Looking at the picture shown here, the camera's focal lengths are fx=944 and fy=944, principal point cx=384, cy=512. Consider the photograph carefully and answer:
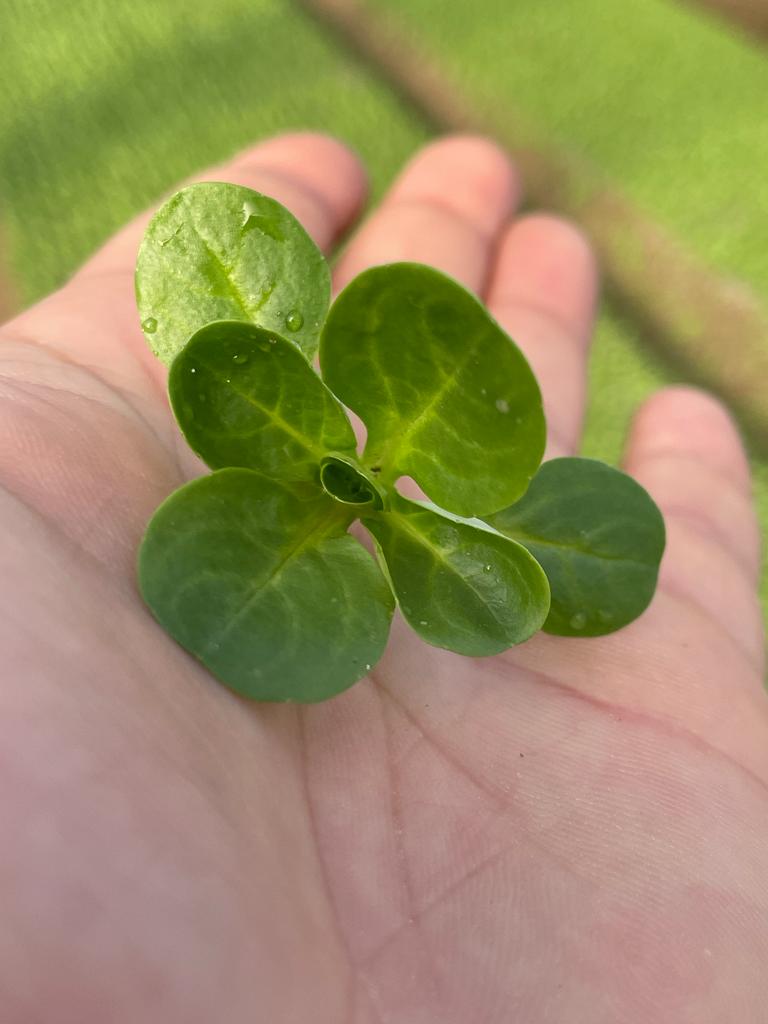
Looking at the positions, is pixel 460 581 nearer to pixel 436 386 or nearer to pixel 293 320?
pixel 436 386

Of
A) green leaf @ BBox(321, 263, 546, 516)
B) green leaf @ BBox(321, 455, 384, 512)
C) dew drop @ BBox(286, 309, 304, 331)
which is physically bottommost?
green leaf @ BBox(321, 455, 384, 512)

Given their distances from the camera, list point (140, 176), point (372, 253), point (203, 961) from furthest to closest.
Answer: point (140, 176)
point (372, 253)
point (203, 961)

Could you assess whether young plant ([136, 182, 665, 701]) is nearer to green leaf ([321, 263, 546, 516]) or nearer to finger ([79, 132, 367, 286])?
green leaf ([321, 263, 546, 516])

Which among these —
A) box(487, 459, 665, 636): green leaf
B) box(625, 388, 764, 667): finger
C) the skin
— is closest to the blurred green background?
box(625, 388, 764, 667): finger

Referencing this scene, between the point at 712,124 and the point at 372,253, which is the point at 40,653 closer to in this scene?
the point at 372,253

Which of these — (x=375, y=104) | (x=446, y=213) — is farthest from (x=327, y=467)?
(x=375, y=104)

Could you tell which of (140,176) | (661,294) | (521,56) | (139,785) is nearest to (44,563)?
(139,785)
